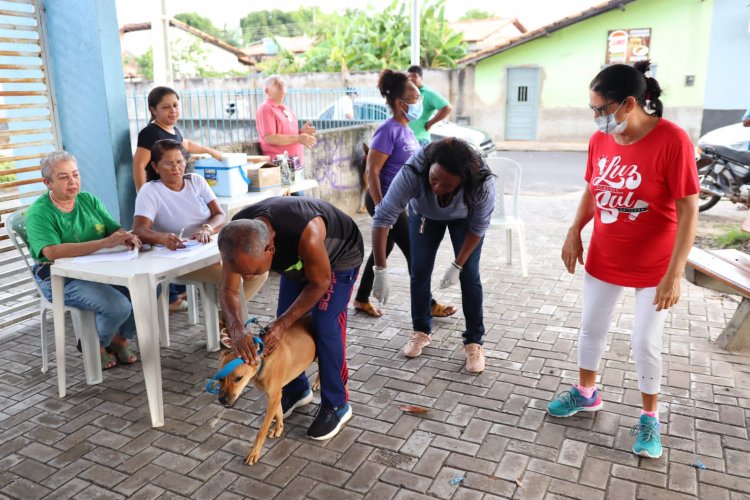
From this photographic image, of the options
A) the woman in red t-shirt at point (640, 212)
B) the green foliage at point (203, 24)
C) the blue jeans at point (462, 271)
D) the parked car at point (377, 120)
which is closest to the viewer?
the woman in red t-shirt at point (640, 212)

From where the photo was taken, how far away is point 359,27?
19.5 m

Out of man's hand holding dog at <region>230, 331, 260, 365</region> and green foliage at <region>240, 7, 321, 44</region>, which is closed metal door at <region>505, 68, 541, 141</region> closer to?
man's hand holding dog at <region>230, 331, 260, 365</region>

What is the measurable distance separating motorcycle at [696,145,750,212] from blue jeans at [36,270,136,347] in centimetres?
673

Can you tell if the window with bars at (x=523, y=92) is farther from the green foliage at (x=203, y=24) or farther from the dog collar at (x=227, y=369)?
the green foliage at (x=203, y=24)

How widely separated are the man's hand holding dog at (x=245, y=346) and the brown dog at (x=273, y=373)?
4 centimetres

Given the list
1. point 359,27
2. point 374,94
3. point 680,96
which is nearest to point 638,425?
point 374,94

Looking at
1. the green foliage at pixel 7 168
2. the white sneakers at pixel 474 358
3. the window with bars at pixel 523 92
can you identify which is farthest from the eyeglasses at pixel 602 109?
the window with bars at pixel 523 92

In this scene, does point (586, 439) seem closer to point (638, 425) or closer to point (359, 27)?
point (638, 425)

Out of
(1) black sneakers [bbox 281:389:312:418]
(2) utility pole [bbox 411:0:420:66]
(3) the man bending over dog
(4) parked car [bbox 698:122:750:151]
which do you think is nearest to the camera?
(3) the man bending over dog

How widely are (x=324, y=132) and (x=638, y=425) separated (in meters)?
5.30

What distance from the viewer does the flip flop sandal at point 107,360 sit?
12.7ft

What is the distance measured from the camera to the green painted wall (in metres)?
16.9

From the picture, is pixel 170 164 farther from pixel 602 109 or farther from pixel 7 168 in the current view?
pixel 602 109

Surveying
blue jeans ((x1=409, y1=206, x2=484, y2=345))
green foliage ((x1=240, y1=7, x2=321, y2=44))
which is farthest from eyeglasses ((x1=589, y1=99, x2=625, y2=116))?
green foliage ((x1=240, y1=7, x2=321, y2=44))
